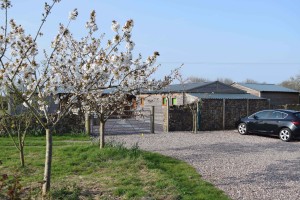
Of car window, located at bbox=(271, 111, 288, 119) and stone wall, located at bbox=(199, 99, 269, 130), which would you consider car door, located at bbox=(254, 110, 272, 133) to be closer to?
car window, located at bbox=(271, 111, 288, 119)

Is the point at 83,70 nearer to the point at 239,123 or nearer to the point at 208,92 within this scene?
the point at 239,123

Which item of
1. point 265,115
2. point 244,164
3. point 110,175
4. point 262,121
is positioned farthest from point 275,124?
point 110,175

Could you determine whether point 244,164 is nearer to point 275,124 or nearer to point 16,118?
point 16,118

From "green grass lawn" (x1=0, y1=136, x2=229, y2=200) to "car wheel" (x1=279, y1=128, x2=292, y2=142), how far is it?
25.8 ft

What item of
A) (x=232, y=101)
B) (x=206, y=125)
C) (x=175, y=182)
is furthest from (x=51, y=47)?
(x=232, y=101)

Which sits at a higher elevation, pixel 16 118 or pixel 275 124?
pixel 16 118

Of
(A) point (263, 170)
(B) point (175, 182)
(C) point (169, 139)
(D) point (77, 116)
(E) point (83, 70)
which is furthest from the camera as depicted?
(D) point (77, 116)

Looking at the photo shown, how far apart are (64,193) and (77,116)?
1123 centimetres

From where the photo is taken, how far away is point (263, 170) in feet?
29.6

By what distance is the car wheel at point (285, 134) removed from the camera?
15.9 metres

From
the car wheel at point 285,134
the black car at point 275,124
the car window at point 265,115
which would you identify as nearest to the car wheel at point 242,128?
the black car at point 275,124

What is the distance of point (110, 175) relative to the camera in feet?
26.1

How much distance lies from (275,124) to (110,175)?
1099 centimetres

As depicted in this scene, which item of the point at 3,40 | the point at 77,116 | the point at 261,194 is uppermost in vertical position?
the point at 3,40
